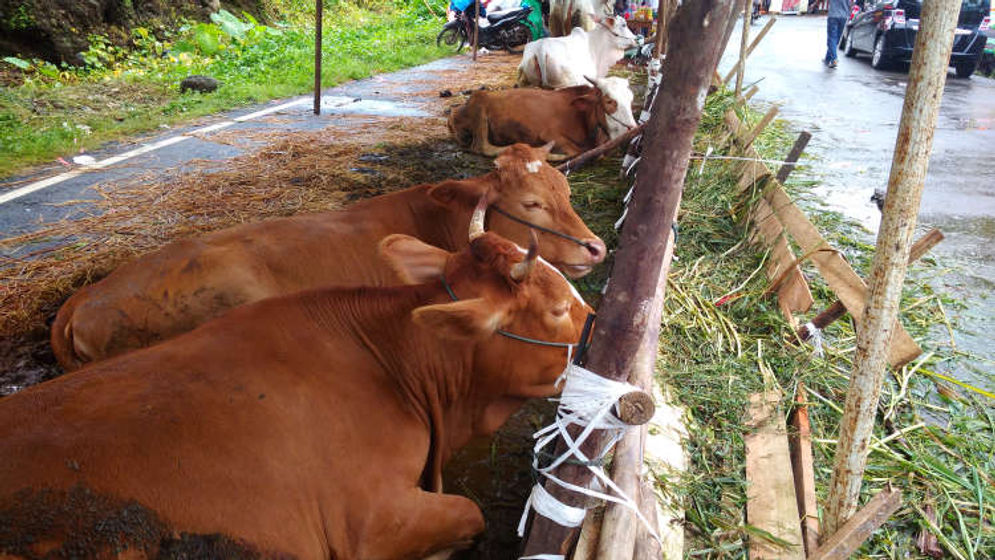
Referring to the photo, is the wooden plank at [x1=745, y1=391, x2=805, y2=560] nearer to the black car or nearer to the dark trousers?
the black car

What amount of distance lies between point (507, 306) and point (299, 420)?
0.83 m

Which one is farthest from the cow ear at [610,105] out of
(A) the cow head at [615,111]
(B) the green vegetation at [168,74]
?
(B) the green vegetation at [168,74]

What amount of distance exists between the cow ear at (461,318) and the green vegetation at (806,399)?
1234mm

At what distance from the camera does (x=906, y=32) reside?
15.5m

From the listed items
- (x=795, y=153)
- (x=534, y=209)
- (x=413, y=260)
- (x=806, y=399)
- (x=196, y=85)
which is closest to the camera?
(x=413, y=260)

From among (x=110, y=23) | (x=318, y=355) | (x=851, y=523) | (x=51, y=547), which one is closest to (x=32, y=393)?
(x=51, y=547)

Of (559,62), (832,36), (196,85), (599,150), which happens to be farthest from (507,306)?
(832,36)

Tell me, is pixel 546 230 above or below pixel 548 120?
below

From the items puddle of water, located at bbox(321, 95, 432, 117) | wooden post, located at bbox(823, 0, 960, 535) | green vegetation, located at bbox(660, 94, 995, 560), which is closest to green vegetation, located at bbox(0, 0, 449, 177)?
puddle of water, located at bbox(321, 95, 432, 117)

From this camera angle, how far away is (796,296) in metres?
4.09

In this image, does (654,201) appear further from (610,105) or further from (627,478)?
(610,105)

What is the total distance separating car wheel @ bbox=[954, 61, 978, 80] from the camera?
15.3 metres

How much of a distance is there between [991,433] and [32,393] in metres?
4.29

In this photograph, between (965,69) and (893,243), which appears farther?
(965,69)
